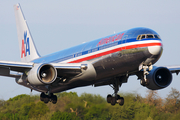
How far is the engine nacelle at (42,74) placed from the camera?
27.8m

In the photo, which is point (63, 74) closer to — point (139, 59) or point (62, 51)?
point (62, 51)

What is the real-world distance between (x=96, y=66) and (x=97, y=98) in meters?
9.56

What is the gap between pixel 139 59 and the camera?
2620 centimetres

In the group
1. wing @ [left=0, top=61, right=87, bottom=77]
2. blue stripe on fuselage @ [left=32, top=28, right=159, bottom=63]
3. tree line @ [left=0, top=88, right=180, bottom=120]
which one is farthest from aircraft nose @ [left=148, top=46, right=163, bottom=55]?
tree line @ [left=0, top=88, right=180, bottom=120]

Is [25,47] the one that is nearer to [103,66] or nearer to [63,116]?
[63,116]

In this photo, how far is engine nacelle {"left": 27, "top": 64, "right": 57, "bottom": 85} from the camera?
27.8m

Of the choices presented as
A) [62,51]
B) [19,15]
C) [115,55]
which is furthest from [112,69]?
[19,15]

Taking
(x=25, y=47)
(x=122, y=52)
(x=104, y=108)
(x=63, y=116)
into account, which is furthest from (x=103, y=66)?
(x=25, y=47)

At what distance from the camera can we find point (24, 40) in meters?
41.9

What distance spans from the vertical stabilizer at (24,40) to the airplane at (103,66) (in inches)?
223

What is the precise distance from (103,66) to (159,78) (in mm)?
7263

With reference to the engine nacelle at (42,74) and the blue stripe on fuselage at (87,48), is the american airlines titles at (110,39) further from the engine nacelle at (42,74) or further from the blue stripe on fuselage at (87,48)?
the engine nacelle at (42,74)

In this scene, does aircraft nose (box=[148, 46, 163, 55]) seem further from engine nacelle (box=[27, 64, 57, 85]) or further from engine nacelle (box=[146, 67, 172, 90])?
engine nacelle (box=[27, 64, 57, 85])

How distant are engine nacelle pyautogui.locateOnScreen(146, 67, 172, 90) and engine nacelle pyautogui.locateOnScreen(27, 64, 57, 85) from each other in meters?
9.16
